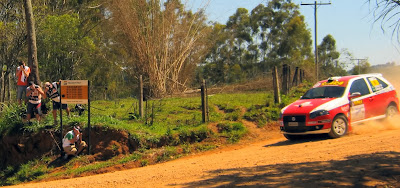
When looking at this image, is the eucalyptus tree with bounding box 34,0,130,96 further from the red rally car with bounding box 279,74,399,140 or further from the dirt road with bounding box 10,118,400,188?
the dirt road with bounding box 10,118,400,188

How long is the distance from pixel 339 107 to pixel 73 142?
7.55 metres

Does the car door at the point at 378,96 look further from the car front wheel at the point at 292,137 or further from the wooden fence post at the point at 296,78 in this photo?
the wooden fence post at the point at 296,78

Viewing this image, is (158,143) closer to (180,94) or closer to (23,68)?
(23,68)

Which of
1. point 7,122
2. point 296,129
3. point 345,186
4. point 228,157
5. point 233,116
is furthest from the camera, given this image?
point 233,116

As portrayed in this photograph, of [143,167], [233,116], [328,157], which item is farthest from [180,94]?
[328,157]

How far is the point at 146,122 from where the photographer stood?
1391cm

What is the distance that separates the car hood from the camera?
37.2ft

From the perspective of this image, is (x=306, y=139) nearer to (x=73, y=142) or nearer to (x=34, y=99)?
(x=73, y=142)

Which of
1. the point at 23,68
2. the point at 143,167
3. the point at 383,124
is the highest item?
the point at 23,68

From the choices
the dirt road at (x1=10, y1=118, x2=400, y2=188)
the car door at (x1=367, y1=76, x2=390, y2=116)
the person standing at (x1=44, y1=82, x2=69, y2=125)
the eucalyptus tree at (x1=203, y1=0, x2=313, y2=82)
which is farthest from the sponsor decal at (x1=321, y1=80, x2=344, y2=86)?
the eucalyptus tree at (x1=203, y1=0, x2=313, y2=82)

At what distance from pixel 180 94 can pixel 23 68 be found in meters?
10.6

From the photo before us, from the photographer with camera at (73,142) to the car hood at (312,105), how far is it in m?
5.96

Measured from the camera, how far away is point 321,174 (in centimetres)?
683

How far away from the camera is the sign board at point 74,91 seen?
12.7m
